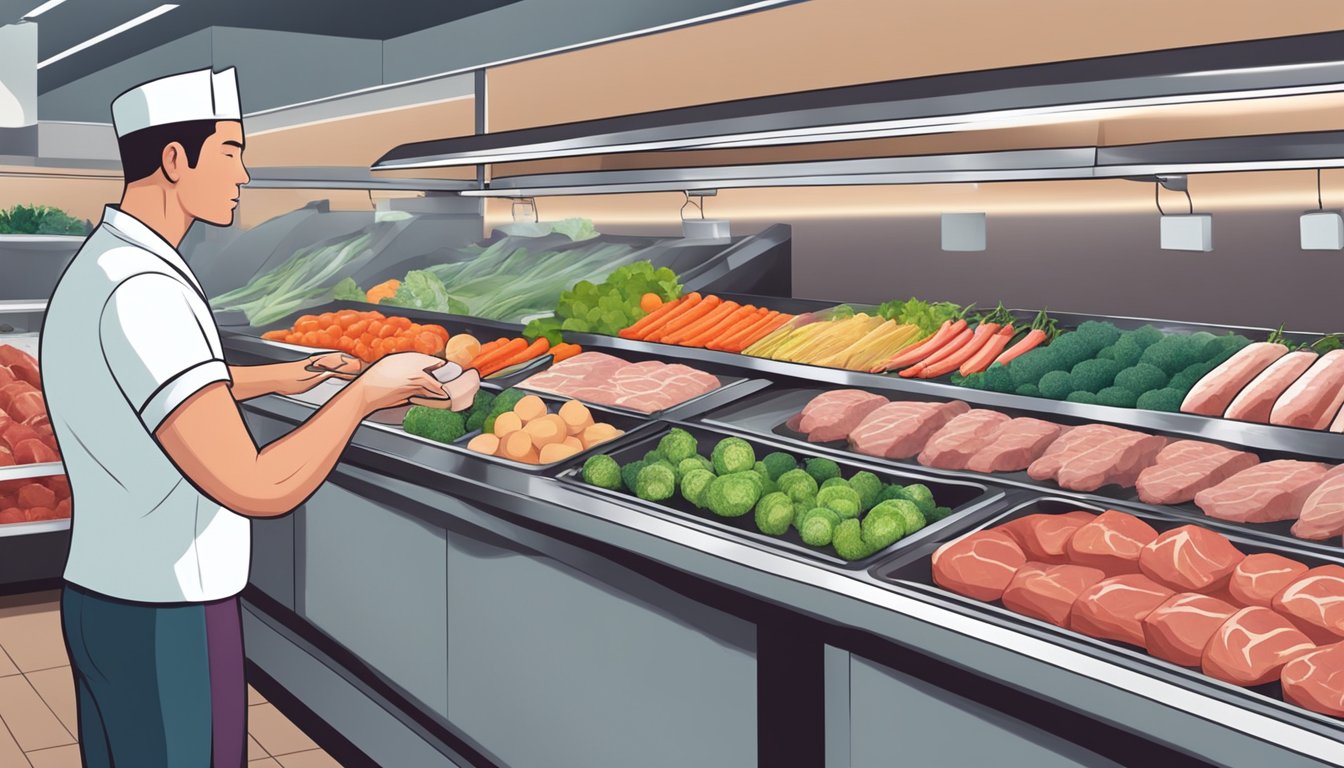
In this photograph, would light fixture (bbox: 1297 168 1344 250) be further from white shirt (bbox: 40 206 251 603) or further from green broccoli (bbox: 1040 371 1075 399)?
white shirt (bbox: 40 206 251 603)

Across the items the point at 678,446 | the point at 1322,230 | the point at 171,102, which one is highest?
the point at 171,102

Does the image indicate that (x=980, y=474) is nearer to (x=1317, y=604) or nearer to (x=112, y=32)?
(x=1317, y=604)

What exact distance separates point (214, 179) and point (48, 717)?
2750 millimetres

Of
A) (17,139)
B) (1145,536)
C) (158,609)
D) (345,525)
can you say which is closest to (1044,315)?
(1145,536)

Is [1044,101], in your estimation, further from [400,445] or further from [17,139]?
[17,139]

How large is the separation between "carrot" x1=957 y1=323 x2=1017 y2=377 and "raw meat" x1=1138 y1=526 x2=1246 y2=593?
42.4 inches

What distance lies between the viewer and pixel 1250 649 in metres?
1.79

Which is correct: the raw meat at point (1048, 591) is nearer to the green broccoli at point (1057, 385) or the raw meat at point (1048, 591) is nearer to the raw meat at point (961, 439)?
the raw meat at point (961, 439)

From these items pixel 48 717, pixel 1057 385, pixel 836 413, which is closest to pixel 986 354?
pixel 1057 385

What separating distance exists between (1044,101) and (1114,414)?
1147 mm

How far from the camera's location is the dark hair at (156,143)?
196cm

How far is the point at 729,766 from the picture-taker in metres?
2.38

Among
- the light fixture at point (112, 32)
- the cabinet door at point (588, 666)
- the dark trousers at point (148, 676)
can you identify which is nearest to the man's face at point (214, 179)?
the dark trousers at point (148, 676)

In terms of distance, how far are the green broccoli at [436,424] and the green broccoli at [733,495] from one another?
1.13m
